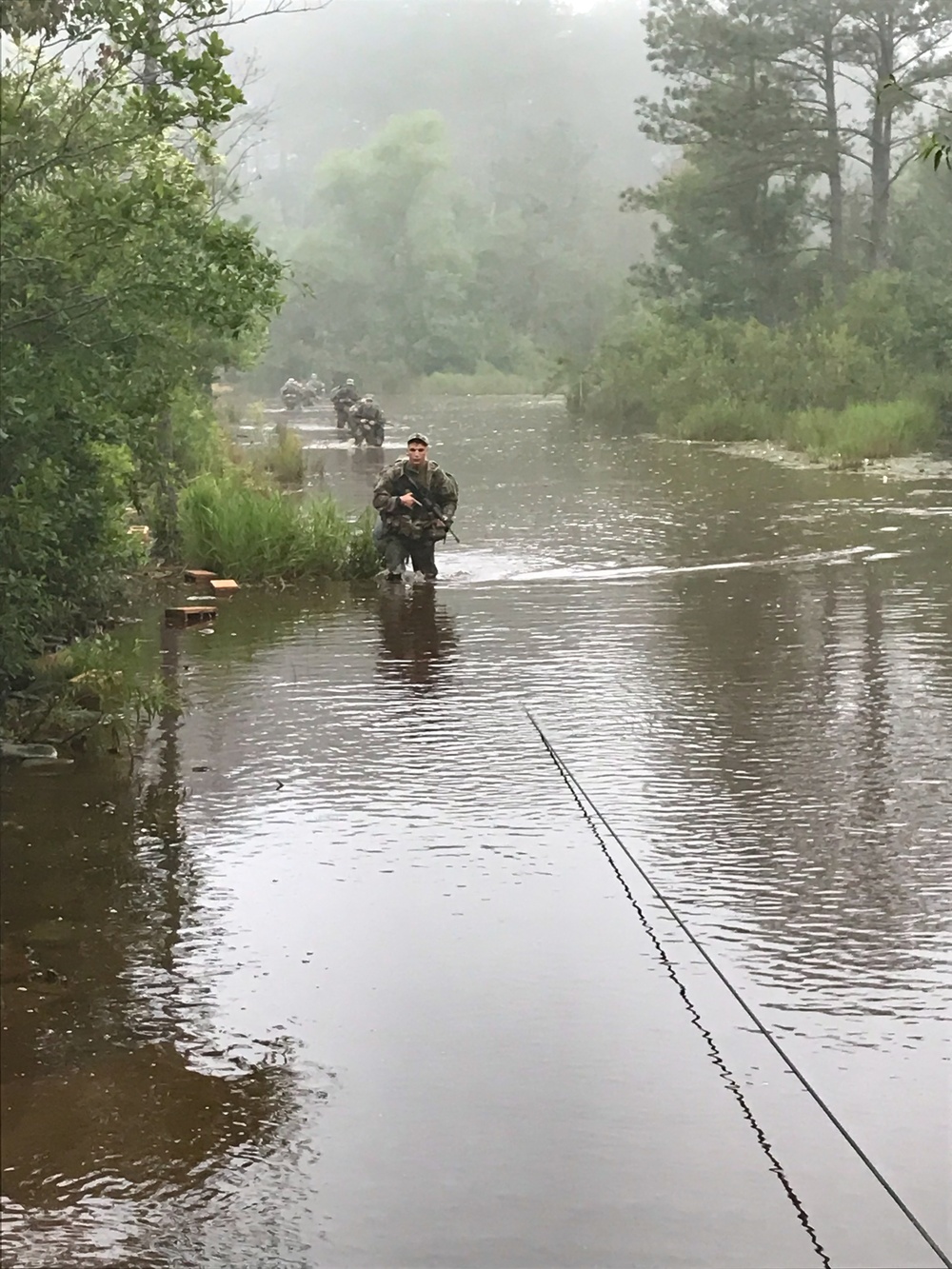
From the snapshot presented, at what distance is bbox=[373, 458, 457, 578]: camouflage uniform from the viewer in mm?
16922

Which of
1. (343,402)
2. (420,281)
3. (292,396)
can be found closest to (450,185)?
(420,281)

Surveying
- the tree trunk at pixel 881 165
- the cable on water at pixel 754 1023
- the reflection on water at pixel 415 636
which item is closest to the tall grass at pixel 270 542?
the reflection on water at pixel 415 636

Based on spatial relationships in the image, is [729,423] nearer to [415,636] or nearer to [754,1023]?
[415,636]

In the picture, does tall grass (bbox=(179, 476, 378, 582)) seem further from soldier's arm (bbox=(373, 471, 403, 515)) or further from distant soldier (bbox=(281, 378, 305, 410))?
distant soldier (bbox=(281, 378, 305, 410))

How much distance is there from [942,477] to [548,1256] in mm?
25277

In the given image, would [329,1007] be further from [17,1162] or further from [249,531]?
[249,531]

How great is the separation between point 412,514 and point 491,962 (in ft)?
34.3

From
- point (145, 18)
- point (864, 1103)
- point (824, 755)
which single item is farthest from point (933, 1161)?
point (145, 18)

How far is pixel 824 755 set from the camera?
9938 mm

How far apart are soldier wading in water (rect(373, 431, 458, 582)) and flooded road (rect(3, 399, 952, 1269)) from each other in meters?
3.24

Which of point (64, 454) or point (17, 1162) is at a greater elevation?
point (64, 454)

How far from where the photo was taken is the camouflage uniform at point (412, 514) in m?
16.9

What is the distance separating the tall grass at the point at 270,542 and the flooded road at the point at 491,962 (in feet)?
11.2

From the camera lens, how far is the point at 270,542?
679 inches
